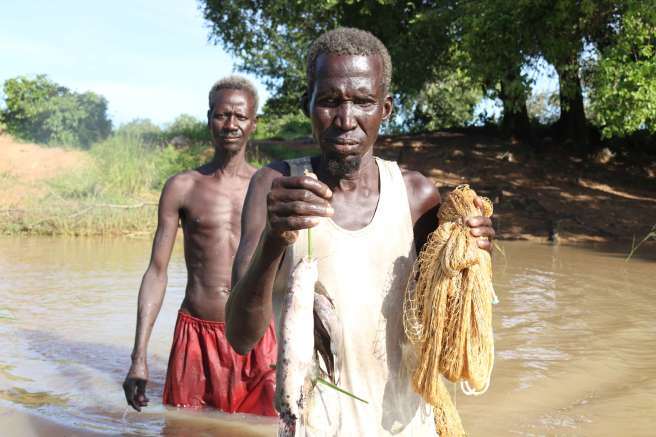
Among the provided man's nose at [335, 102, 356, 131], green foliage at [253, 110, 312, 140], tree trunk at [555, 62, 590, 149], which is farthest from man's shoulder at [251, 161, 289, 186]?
green foliage at [253, 110, 312, 140]

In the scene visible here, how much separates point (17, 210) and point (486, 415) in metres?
10.9

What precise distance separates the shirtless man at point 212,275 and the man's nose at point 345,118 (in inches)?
86.5

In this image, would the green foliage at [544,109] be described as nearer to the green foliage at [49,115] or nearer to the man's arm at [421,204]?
the green foliage at [49,115]

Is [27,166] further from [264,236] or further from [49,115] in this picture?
[264,236]

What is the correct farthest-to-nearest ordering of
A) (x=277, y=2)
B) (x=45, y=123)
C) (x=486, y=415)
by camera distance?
(x=45, y=123) < (x=277, y=2) < (x=486, y=415)

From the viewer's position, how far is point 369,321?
79.5 inches

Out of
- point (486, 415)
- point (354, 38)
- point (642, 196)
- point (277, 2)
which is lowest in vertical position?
point (486, 415)

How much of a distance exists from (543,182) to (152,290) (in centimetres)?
1298

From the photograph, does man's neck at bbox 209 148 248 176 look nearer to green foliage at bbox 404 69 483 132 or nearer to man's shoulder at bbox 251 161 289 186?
man's shoulder at bbox 251 161 289 186

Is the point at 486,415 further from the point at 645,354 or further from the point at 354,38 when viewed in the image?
the point at 354,38

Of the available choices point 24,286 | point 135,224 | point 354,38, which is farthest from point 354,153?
point 135,224

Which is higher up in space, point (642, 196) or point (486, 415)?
point (642, 196)

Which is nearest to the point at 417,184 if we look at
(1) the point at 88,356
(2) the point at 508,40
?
(1) the point at 88,356

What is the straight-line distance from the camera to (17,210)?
536 inches
